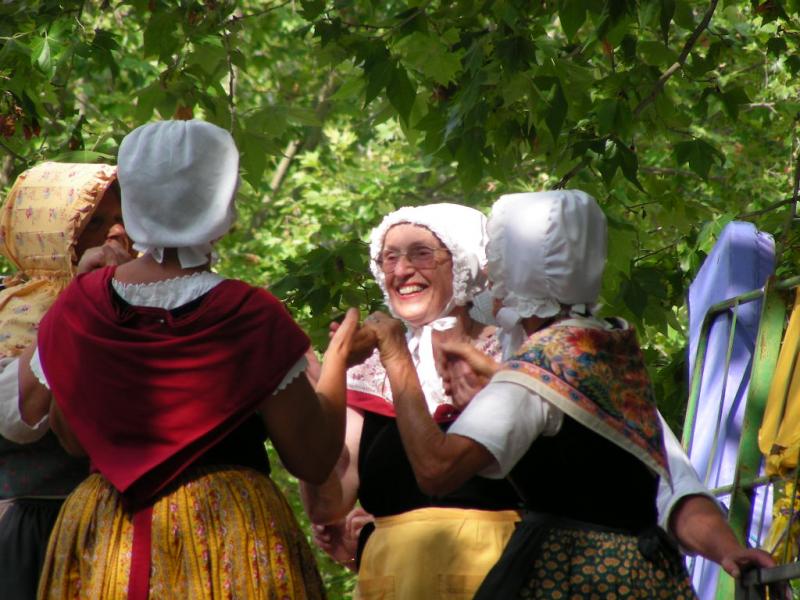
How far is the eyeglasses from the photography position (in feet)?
13.9

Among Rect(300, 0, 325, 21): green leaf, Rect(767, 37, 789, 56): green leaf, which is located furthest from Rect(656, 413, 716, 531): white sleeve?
Rect(767, 37, 789, 56): green leaf

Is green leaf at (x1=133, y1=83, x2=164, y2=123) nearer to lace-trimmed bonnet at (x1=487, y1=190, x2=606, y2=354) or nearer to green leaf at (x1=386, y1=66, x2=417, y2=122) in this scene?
green leaf at (x1=386, y1=66, x2=417, y2=122)

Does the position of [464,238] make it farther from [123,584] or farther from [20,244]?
[123,584]

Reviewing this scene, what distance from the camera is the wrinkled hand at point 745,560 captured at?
2998mm

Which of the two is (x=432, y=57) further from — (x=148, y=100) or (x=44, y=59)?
(x=44, y=59)

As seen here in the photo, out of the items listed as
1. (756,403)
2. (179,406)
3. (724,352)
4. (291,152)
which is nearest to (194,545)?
(179,406)

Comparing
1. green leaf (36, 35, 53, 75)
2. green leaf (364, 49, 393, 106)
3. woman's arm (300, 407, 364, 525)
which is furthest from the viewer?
green leaf (36, 35, 53, 75)

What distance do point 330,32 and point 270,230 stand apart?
7.74 m

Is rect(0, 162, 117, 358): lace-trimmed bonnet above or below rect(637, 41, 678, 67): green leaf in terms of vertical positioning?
below

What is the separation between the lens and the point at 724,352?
492 cm

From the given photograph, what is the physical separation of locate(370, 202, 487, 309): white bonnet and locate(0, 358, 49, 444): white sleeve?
137cm

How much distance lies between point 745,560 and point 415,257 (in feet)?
5.20

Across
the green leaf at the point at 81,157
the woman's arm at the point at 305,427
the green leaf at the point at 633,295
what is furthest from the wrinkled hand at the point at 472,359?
the green leaf at the point at 81,157

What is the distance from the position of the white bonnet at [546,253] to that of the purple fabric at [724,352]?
1665 millimetres
